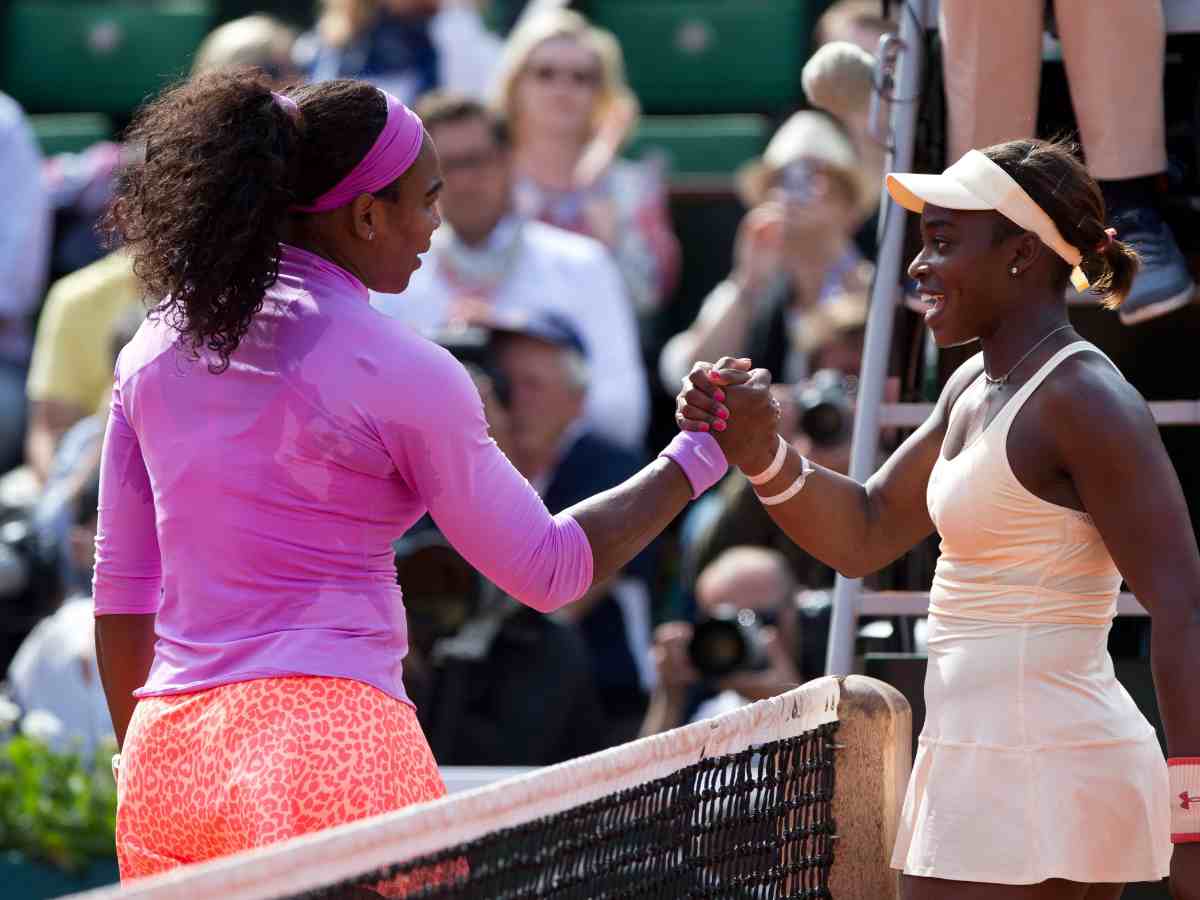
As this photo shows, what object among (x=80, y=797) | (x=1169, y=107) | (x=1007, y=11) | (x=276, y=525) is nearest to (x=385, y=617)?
(x=276, y=525)

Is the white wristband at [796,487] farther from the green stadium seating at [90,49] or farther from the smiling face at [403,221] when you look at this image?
the green stadium seating at [90,49]

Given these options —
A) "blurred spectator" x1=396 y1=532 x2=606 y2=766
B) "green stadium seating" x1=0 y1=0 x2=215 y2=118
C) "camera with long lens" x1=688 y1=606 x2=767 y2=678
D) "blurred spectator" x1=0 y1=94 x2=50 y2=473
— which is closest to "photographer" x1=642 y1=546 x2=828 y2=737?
"camera with long lens" x1=688 y1=606 x2=767 y2=678

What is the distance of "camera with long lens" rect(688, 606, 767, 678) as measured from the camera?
5094 mm

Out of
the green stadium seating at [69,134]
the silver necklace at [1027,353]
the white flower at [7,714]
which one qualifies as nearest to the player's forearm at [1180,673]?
the silver necklace at [1027,353]

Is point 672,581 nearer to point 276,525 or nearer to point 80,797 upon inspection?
point 80,797

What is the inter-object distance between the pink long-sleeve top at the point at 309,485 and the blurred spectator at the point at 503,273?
12.6 feet

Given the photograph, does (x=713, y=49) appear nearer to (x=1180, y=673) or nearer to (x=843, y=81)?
(x=843, y=81)

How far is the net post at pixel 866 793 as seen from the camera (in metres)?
2.90

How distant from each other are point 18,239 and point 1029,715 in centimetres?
570

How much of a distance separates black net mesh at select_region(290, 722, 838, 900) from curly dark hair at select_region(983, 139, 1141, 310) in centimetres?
73

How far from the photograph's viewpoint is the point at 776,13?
840cm

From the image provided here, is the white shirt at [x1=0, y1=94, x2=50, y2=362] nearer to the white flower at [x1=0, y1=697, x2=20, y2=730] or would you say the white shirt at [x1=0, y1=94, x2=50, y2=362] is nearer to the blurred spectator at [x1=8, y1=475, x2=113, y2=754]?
the blurred spectator at [x1=8, y1=475, x2=113, y2=754]

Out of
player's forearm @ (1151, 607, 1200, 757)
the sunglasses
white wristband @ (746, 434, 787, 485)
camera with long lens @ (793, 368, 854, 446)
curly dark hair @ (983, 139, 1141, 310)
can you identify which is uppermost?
curly dark hair @ (983, 139, 1141, 310)

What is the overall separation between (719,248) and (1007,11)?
13.5ft
